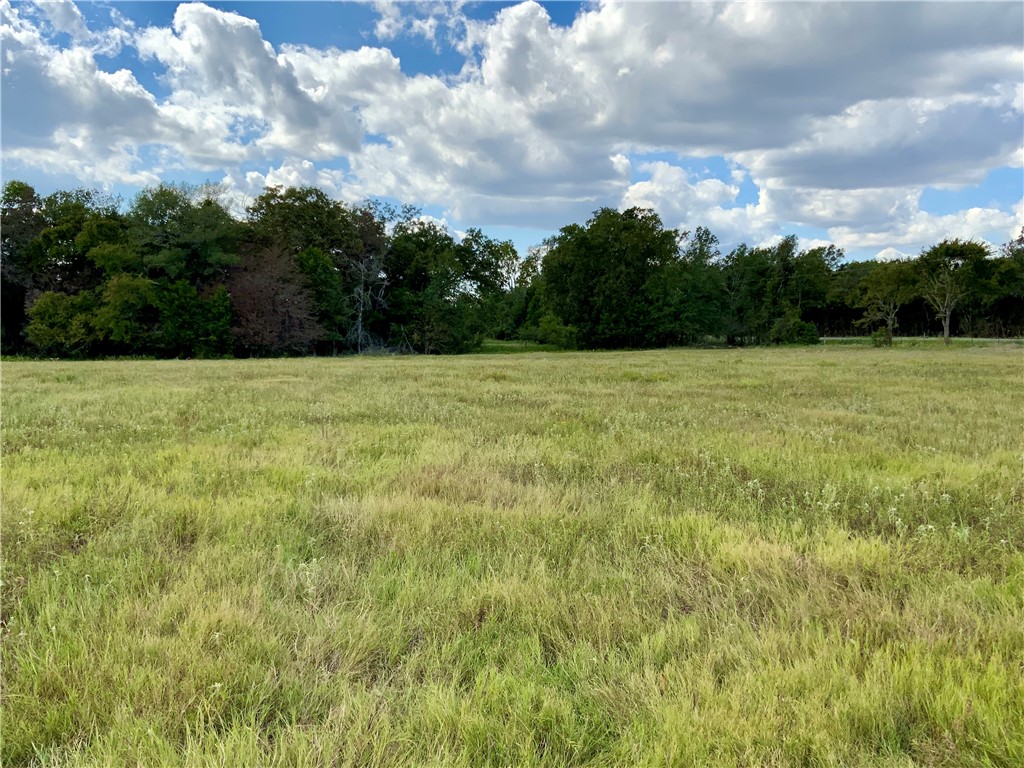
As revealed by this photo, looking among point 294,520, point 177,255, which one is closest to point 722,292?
point 177,255

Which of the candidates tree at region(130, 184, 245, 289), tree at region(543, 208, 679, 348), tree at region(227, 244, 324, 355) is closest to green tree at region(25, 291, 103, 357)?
tree at region(130, 184, 245, 289)

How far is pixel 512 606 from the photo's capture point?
271 cm

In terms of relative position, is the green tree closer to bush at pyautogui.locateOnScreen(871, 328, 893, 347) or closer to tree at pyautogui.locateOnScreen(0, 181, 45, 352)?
tree at pyautogui.locateOnScreen(0, 181, 45, 352)

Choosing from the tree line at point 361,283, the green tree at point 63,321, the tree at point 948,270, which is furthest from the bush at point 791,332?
the green tree at point 63,321

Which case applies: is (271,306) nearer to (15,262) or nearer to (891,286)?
(15,262)

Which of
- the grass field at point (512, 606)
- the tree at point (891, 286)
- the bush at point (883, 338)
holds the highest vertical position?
the tree at point (891, 286)

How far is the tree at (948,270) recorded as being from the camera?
45.2m

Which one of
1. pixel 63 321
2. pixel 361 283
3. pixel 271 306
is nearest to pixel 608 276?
pixel 361 283

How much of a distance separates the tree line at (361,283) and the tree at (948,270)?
15 cm

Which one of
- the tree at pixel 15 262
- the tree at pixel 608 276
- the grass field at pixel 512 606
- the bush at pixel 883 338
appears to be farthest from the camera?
the tree at pixel 608 276

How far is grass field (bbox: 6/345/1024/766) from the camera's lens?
1.88 metres

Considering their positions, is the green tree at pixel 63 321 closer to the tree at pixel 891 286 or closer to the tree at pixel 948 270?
the tree at pixel 891 286

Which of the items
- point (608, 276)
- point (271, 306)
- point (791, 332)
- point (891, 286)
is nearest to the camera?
point (271, 306)

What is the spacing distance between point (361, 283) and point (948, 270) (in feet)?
174
